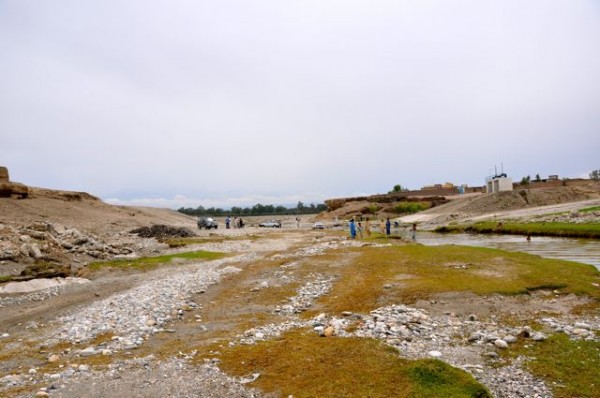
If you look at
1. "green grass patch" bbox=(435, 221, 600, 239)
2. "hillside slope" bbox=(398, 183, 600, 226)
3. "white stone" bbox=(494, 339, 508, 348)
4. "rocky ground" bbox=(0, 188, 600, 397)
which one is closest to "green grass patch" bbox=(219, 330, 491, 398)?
"rocky ground" bbox=(0, 188, 600, 397)

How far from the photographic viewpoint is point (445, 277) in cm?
2094

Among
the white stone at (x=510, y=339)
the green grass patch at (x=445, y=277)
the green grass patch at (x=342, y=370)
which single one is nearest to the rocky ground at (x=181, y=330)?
the white stone at (x=510, y=339)

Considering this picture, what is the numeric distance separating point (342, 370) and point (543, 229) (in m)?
47.4

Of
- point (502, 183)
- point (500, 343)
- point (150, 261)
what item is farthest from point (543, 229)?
point (502, 183)

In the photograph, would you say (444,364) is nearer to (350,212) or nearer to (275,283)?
(275,283)

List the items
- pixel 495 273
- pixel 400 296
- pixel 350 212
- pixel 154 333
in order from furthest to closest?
pixel 350 212 < pixel 495 273 < pixel 400 296 < pixel 154 333

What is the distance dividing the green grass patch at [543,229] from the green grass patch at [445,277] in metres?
21.1

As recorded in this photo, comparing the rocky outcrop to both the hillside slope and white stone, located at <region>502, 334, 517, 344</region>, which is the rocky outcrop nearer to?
white stone, located at <region>502, 334, 517, 344</region>

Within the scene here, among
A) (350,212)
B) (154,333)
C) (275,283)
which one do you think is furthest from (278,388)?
(350,212)

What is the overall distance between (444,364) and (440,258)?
18580 mm

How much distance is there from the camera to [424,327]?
1316 centimetres

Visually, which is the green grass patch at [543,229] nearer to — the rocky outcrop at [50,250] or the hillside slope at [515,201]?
the hillside slope at [515,201]

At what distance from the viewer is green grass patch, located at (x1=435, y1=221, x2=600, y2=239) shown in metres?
42.7

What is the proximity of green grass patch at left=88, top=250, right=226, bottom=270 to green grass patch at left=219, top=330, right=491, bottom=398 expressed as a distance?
2180 cm
